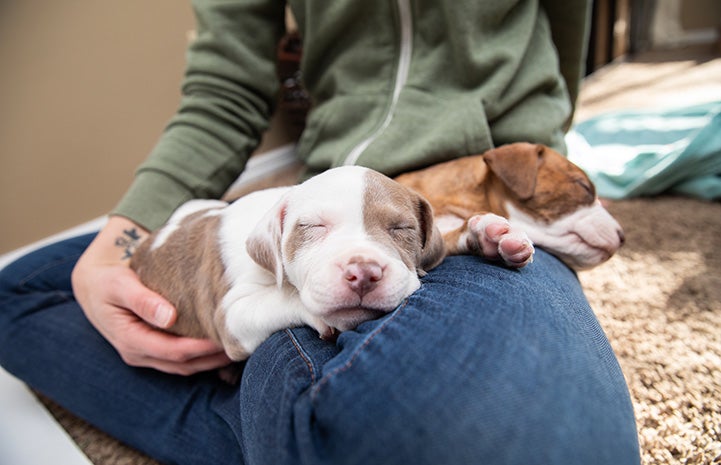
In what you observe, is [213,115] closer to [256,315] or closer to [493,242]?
[256,315]

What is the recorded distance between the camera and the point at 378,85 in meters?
1.63

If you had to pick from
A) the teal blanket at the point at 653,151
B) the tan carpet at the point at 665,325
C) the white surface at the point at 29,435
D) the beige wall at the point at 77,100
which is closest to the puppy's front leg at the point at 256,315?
the tan carpet at the point at 665,325

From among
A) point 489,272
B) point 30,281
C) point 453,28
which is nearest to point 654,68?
point 453,28

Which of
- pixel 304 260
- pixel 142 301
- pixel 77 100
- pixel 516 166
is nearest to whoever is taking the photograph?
pixel 304 260

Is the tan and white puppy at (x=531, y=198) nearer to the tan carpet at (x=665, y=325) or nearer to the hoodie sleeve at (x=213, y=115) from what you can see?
the tan carpet at (x=665, y=325)

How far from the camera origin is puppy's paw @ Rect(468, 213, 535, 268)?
104 cm

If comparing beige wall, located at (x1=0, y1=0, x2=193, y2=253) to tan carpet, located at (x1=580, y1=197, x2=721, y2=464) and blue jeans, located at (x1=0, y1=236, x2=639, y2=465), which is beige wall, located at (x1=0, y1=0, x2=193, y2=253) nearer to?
blue jeans, located at (x1=0, y1=236, x2=639, y2=465)

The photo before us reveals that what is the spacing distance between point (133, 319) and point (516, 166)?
1144 millimetres

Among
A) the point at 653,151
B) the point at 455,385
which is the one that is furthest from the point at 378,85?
the point at 653,151

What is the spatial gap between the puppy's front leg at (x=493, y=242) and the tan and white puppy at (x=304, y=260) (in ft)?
0.30

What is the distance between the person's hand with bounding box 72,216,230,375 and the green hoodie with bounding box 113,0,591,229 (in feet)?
0.74

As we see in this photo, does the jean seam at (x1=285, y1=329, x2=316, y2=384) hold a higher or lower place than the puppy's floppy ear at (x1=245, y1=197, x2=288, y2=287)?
lower

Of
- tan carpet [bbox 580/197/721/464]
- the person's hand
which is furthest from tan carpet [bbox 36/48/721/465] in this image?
the person's hand

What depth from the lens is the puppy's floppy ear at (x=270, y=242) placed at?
1.03 m
